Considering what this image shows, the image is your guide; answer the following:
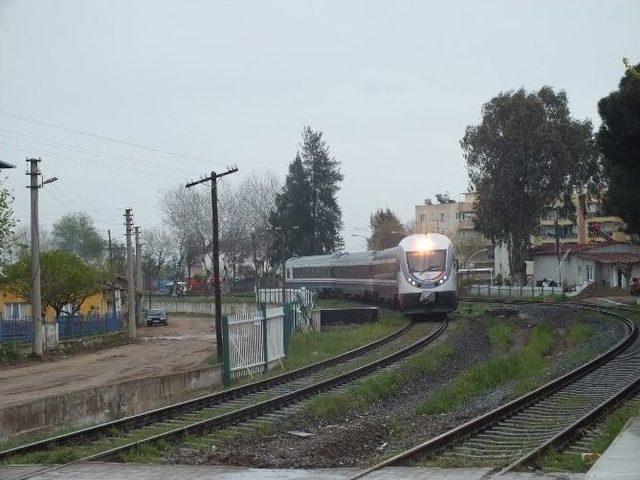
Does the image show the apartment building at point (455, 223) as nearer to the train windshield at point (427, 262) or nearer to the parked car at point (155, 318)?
the parked car at point (155, 318)

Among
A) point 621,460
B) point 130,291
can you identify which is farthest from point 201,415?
point 130,291

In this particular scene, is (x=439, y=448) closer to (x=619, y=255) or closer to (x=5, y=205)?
(x=5, y=205)

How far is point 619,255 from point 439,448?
2202 inches

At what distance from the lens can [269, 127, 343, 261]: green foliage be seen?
84250 mm

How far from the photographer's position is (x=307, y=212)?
84500 mm

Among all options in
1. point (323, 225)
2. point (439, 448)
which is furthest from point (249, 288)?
point (439, 448)

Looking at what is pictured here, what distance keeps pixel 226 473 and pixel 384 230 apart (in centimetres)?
10658

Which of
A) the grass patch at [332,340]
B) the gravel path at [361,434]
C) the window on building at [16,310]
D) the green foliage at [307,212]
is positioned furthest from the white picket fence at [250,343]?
the green foliage at [307,212]

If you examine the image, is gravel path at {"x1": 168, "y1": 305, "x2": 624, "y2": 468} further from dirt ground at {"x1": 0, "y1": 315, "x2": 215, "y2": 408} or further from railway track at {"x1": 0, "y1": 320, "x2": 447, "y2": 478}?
dirt ground at {"x1": 0, "y1": 315, "x2": 215, "y2": 408}

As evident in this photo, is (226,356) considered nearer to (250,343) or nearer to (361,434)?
(250,343)

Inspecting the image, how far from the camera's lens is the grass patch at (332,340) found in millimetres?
27672

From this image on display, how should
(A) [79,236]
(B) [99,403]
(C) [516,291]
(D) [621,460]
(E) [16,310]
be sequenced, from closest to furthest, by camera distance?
1. (D) [621,460]
2. (B) [99,403]
3. (E) [16,310]
4. (C) [516,291]
5. (A) [79,236]

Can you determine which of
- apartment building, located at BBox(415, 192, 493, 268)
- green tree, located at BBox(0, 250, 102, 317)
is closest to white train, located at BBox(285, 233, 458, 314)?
green tree, located at BBox(0, 250, 102, 317)

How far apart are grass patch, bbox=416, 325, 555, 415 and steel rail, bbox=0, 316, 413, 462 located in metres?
3.86
